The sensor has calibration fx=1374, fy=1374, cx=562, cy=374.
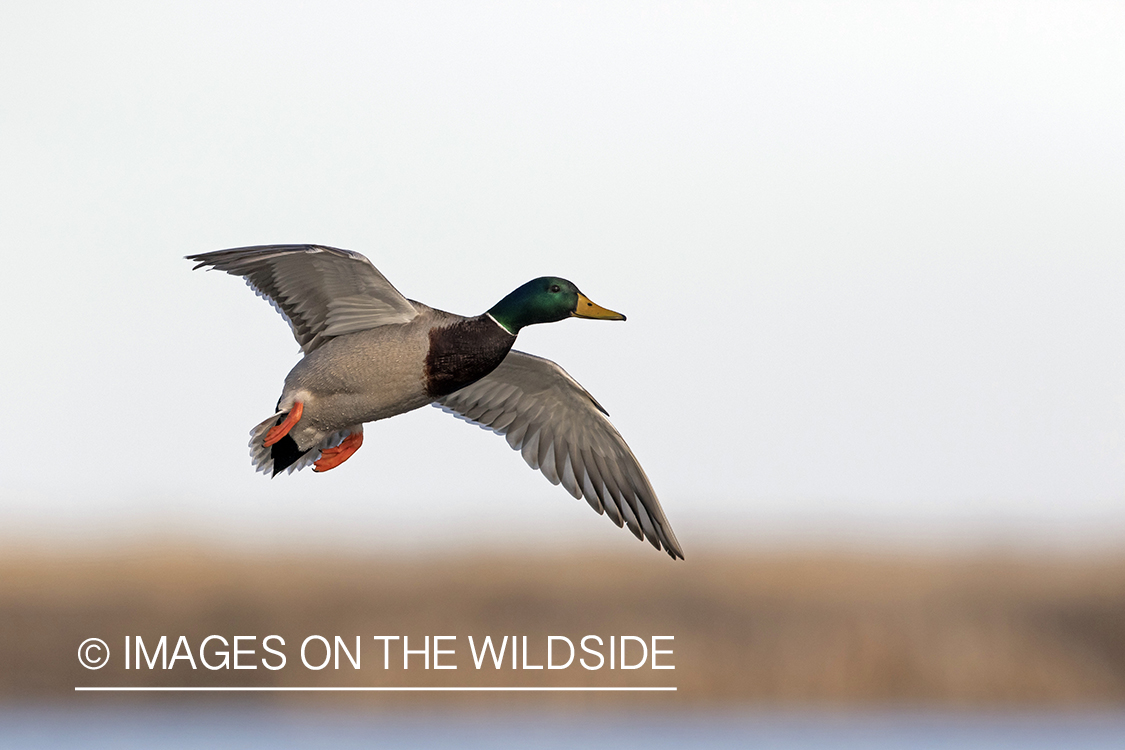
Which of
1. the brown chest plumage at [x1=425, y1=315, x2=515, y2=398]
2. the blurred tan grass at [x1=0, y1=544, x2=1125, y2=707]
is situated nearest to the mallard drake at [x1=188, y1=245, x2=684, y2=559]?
the brown chest plumage at [x1=425, y1=315, x2=515, y2=398]

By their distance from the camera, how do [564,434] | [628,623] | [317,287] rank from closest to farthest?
[317,287], [564,434], [628,623]

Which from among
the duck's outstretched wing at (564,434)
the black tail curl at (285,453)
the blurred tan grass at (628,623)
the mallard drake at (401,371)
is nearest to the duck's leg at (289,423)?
the mallard drake at (401,371)

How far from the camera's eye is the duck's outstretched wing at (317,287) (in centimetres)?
595

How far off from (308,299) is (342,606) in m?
6.18

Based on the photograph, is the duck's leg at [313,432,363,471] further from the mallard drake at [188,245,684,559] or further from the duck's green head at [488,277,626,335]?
the duck's green head at [488,277,626,335]

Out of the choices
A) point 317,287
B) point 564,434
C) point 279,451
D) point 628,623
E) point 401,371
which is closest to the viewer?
point 401,371

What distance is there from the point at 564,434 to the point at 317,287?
5.19 ft

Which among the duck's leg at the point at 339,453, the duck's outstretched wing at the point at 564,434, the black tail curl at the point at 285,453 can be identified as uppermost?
the duck's outstretched wing at the point at 564,434

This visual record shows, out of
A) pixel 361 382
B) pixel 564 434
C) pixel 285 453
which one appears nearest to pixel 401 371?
pixel 361 382

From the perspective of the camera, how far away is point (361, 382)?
19.1 feet

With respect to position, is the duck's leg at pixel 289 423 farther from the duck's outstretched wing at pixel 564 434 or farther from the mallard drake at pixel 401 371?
the duck's outstretched wing at pixel 564 434

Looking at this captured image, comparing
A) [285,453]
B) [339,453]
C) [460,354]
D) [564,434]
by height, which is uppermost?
[564,434]

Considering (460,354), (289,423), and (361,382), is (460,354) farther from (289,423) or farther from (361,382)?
(289,423)

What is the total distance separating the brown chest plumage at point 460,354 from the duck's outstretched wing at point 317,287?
31 cm
